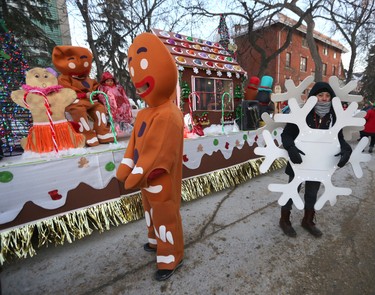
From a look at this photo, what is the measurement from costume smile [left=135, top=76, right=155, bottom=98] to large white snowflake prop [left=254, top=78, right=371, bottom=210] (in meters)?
1.13

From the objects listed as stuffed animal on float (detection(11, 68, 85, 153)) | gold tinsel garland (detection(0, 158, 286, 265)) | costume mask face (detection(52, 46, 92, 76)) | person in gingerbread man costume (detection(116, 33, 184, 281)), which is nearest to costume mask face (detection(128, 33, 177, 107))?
person in gingerbread man costume (detection(116, 33, 184, 281))

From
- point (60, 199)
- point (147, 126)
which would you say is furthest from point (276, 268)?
point (60, 199)

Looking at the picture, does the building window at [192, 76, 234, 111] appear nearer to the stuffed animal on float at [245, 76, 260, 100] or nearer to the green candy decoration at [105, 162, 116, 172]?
the stuffed animal on float at [245, 76, 260, 100]

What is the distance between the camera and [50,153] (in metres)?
2.32

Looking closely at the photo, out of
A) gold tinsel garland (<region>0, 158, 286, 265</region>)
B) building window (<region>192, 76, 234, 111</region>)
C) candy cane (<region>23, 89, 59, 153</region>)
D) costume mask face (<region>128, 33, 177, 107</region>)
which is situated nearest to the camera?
costume mask face (<region>128, 33, 177, 107</region>)

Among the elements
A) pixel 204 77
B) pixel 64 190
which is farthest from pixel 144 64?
pixel 204 77

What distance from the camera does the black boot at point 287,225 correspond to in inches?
89.4

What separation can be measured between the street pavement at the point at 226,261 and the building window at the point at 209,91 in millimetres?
2442

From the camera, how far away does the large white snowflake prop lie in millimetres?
1886

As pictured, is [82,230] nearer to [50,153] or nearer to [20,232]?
[20,232]

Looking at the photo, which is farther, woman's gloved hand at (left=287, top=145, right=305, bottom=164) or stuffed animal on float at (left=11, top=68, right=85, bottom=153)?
stuffed animal on float at (left=11, top=68, right=85, bottom=153)

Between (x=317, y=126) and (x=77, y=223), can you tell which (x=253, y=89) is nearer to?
(x=317, y=126)

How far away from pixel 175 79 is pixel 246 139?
2.70 meters

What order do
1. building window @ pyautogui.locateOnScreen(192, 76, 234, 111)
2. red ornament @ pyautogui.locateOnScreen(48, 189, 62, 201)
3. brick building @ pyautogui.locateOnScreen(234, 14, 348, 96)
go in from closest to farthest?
1. red ornament @ pyautogui.locateOnScreen(48, 189, 62, 201)
2. building window @ pyautogui.locateOnScreen(192, 76, 234, 111)
3. brick building @ pyautogui.locateOnScreen(234, 14, 348, 96)
